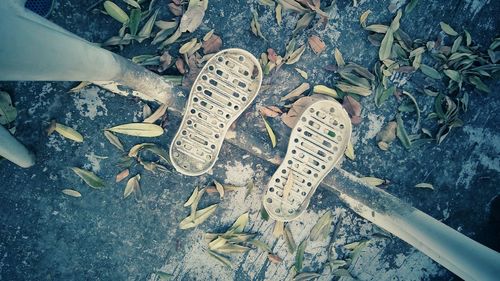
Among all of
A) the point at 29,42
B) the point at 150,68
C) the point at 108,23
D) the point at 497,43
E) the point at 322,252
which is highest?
the point at 497,43

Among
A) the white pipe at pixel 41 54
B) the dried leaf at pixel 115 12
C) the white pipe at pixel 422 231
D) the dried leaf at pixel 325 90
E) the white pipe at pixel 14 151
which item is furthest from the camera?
the dried leaf at pixel 325 90

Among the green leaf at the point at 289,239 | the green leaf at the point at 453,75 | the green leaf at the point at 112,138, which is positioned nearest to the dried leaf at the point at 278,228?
the green leaf at the point at 289,239

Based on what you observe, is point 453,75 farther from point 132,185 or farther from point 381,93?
point 132,185

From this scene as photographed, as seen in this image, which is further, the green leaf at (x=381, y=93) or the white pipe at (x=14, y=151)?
the green leaf at (x=381, y=93)

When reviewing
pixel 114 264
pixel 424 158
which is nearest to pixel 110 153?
pixel 114 264

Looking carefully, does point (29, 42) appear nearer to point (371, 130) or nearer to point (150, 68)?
point (150, 68)

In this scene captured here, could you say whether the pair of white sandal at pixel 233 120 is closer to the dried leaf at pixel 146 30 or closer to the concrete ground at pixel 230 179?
the concrete ground at pixel 230 179

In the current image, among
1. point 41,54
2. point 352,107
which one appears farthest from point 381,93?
point 41,54
